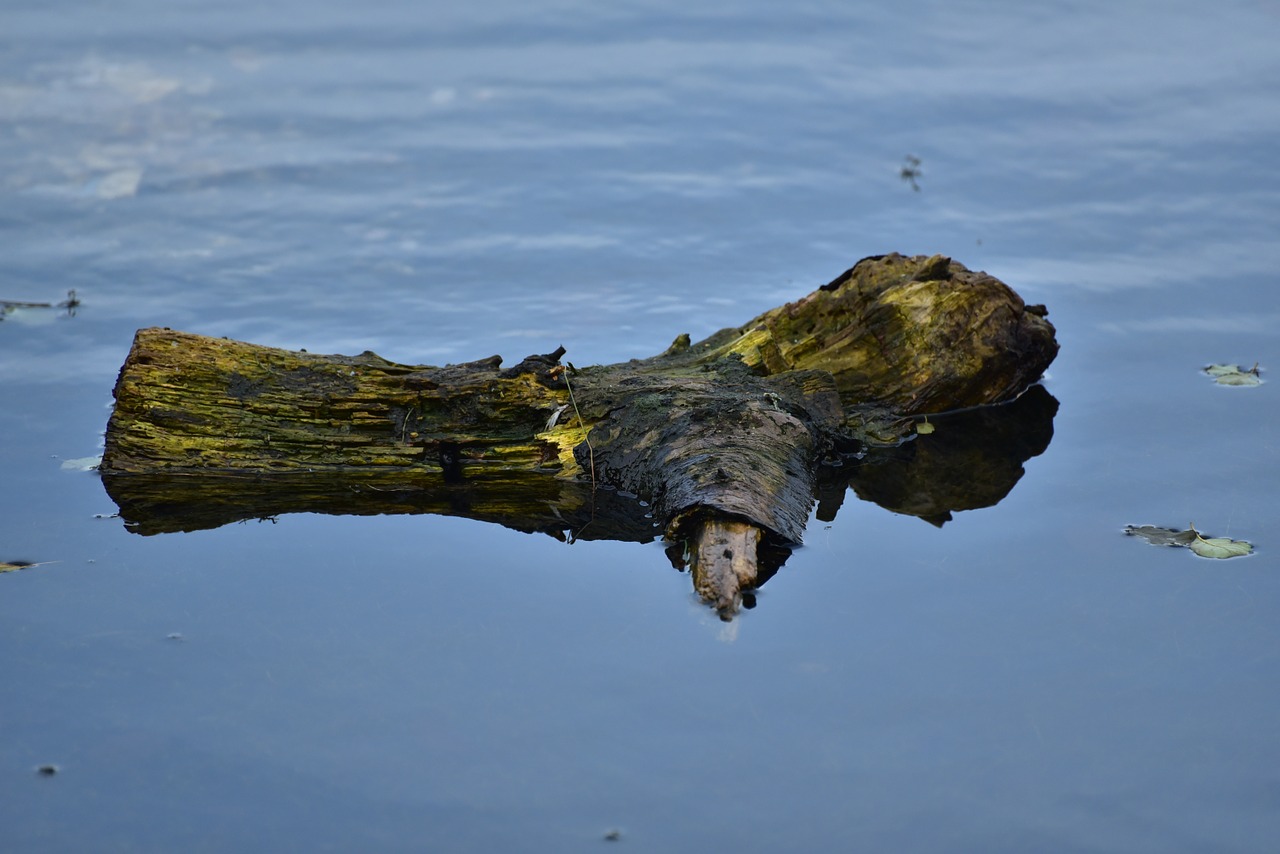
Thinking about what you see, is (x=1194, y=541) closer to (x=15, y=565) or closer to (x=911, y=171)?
(x=15, y=565)

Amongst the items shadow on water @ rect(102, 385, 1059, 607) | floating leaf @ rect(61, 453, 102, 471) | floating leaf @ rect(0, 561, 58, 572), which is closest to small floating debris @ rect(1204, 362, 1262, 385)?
shadow on water @ rect(102, 385, 1059, 607)

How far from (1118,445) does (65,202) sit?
694 cm

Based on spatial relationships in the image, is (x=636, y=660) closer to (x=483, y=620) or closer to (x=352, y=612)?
(x=483, y=620)

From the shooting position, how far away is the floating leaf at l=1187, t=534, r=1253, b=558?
5254 mm

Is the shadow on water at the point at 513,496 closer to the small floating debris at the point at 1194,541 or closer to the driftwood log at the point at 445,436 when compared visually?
the driftwood log at the point at 445,436

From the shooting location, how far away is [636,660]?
4.61 metres

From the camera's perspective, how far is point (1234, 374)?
700 centimetres

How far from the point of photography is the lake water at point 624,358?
4.04 m

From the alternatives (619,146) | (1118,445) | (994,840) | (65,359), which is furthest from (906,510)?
(619,146)

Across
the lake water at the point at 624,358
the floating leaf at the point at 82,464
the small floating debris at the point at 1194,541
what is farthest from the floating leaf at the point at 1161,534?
the floating leaf at the point at 82,464

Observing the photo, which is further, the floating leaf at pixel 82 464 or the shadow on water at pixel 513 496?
the floating leaf at pixel 82 464

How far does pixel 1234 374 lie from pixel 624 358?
3.03 metres

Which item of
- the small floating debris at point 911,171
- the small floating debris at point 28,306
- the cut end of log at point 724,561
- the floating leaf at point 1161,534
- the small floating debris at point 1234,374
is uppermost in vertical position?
the small floating debris at point 911,171

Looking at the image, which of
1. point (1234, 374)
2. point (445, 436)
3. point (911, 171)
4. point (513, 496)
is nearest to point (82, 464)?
Result: point (445, 436)
